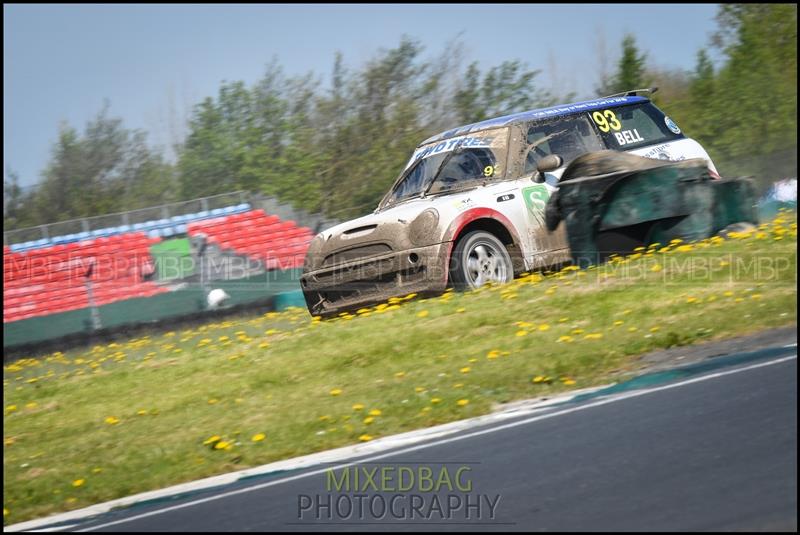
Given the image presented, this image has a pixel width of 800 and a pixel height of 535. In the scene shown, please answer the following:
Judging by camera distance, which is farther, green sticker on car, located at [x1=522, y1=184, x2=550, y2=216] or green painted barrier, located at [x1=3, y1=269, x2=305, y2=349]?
green painted barrier, located at [x1=3, y1=269, x2=305, y2=349]

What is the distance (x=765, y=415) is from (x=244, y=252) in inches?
800

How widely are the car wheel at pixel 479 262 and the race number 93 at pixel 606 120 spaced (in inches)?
81.2

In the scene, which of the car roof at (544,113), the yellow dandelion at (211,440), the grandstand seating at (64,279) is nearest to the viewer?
the yellow dandelion at (211,440)

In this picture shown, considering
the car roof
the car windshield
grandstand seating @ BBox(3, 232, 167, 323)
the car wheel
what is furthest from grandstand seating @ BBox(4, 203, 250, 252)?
the car wheel

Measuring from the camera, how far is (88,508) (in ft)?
21.5

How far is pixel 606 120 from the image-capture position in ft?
37.8

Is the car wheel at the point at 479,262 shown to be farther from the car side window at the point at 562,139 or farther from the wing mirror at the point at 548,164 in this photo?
the car side window at the point at 562,139

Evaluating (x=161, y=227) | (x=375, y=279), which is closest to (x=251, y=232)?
(x=161, y=227)

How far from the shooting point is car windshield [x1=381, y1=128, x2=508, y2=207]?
35.9 feet

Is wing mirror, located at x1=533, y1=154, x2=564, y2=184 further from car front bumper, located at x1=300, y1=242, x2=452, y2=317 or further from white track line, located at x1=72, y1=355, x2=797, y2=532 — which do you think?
white track line, located at x1=72, y1=355, x2=797, y2=532

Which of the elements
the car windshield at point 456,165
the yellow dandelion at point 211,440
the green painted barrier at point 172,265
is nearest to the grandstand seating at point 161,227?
the green painted barrier at point 172,265

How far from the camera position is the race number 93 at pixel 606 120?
1145 cm

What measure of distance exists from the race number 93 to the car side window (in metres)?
0.13

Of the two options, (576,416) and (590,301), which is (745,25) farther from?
(576,416)
